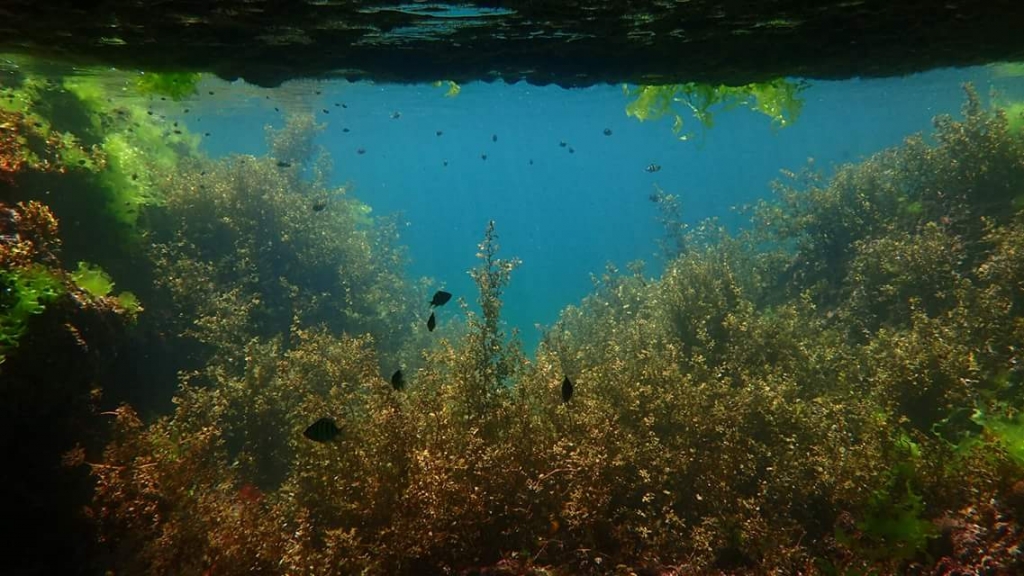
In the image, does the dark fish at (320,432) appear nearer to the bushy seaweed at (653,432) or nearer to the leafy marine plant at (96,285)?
the bushy seaweed at (653,432)

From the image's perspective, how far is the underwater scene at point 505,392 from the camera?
5.56 metres

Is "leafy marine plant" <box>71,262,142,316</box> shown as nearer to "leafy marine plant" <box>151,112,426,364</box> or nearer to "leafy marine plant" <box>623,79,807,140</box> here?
"leafy marine plant" <box>151,112,426,364</box>

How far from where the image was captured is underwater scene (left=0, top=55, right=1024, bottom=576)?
5559 millimetres

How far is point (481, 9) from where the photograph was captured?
23.8ft

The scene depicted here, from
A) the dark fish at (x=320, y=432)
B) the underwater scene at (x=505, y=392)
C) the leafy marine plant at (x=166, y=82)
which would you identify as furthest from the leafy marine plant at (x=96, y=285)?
the dark fish at (x=320, y=432)

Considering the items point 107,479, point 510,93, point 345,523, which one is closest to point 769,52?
point 345,523

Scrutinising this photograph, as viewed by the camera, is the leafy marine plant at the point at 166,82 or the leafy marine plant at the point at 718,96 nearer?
the leafy marine plant at the point at 166,82

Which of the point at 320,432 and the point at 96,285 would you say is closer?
the point at 320,432

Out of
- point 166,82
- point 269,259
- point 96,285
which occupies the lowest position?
point 96,285

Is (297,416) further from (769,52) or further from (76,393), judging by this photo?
(769,52)

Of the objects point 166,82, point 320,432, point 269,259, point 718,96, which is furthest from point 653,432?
point 269,259

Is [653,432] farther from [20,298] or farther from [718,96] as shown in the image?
[718,96]

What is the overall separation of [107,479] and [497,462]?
183 inches

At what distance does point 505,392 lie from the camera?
304 inches
